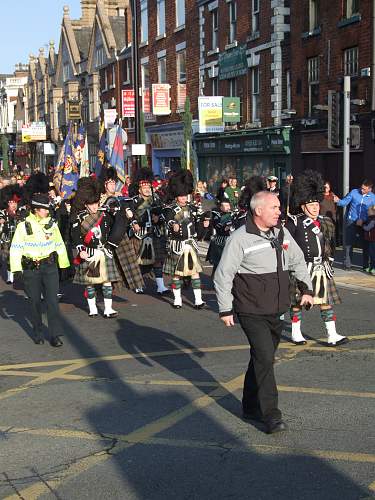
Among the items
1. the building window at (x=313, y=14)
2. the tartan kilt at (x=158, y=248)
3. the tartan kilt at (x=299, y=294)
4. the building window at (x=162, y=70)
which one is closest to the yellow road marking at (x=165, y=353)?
the tartan kilt at (x=299, y=294)

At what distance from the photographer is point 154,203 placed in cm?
1324

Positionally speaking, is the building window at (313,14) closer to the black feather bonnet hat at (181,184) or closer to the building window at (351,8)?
the building window at (351,8)

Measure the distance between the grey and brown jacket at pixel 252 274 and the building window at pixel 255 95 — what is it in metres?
21.4

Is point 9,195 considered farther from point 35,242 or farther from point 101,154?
point 35,242

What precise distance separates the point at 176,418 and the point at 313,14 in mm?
19020

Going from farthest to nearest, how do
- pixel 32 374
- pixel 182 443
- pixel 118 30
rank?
pixel 118 30 < pixel 32 374 < pixel 182 443

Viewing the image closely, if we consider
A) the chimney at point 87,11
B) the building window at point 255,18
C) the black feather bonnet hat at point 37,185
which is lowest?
the black feather bonnet hat at point 37,185

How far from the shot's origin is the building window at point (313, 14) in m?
22.8

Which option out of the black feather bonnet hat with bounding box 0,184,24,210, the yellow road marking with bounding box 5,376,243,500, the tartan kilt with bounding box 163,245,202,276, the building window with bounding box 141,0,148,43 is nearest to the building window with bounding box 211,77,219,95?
the building window with bounding box 141,0,148,43

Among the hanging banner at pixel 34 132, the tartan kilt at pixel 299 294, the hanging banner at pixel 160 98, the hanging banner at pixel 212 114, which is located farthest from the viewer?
the hanging banner at pixel 34 132

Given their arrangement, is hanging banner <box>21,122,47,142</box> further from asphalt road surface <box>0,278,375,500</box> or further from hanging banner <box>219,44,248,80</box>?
asphalt road surface <box>0,278,375,500</box>

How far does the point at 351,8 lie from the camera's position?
20844 mm

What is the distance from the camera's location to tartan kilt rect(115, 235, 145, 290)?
38.8 ft

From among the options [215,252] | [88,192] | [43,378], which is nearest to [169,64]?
[215,252]
